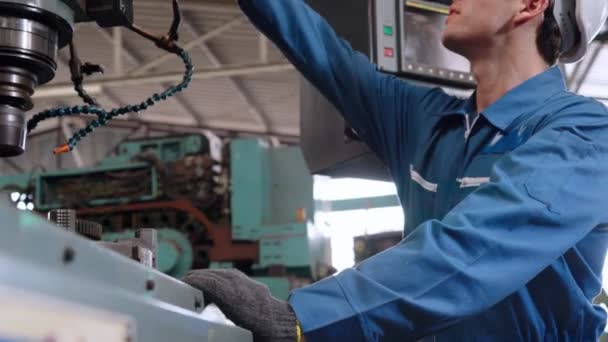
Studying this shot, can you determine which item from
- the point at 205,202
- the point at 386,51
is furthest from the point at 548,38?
the point at 205,202

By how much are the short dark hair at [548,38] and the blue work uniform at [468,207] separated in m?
0.10

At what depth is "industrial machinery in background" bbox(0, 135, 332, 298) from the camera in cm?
432

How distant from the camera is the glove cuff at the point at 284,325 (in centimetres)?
90

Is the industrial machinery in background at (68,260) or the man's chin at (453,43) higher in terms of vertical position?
the man's chin at (453,43)

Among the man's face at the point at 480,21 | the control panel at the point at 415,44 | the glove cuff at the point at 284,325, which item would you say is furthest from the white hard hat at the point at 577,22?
the glove cuff at the point at 284,325

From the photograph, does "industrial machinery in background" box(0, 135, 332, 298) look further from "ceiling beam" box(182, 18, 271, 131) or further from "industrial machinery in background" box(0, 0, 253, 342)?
"industrial machinery in background" box(0, 0, 253, 342)

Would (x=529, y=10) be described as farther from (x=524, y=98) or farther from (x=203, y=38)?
(x=203, y=38)

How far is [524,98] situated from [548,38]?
8.9 inches

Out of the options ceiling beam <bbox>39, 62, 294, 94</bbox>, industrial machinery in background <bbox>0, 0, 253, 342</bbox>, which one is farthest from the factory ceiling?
industrial machinery in background <bbox>0, 0, 253, 342</bbox>

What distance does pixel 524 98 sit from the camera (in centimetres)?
132

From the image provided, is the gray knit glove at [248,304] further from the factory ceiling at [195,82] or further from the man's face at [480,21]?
the factory ceiling at [195,82]

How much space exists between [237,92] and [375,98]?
6542 millimetres

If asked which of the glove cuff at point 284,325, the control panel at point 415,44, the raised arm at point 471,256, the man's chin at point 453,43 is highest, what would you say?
the control panel at point 415,44

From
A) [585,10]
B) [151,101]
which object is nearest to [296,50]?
[151,101]
